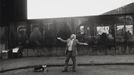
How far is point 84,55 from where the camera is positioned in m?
19.3

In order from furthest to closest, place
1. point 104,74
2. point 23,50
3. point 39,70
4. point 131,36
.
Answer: point 23,50 → point 131,36 → point 39,70 → point 104,74

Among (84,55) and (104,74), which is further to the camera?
(84,55)

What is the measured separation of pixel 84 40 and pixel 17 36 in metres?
5.29

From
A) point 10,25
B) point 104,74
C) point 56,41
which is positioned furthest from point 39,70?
point 10,25

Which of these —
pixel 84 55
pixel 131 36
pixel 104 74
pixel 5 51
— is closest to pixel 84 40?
pixel 84 55

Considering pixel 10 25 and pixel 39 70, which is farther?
pixel 10 25

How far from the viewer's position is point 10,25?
20.3 meters

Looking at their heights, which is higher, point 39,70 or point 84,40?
point 84,40

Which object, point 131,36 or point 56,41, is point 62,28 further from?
point 131,36

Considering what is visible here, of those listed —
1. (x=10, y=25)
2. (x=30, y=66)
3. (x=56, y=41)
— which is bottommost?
(x=30, y=66)

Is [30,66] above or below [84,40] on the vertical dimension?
below

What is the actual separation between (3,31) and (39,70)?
8.12 meters

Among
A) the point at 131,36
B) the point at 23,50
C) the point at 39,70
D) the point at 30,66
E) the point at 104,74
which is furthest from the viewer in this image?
the point at 23,50

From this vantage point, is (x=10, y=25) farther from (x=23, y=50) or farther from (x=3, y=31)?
(x=23, y=50)
